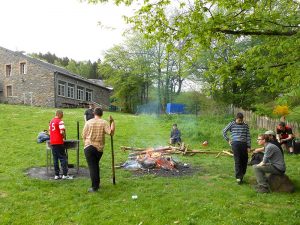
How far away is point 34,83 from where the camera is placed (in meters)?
39.2

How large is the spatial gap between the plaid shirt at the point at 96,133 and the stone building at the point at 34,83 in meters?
31.6

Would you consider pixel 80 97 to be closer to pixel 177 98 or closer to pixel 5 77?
pixel 5 77

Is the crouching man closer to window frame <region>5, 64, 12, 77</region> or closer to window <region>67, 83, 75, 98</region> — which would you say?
window <region>67, 83, 75, 98</region>

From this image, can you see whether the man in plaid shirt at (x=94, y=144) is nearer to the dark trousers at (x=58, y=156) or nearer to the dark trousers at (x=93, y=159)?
the dark trousers at (x=93, y=159)

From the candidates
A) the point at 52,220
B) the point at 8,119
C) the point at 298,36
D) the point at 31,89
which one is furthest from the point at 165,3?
the point at 31,89

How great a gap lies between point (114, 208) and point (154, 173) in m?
3.33

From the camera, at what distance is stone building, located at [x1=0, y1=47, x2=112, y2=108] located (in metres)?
38.6

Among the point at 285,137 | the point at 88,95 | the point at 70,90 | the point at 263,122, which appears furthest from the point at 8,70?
the point at 285,137

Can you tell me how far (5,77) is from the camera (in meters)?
41.6

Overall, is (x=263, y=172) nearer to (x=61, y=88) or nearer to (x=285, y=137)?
(x=285, y=137)

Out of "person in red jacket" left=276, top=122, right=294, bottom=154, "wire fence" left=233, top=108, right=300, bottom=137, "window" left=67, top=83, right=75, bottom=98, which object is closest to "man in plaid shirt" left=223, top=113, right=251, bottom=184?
"person in red jacket" left=276, top=122, right=294, bottom=154

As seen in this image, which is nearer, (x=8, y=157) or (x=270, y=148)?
(x=270, y=148)

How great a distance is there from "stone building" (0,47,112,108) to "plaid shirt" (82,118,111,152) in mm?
31641

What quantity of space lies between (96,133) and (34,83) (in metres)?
33.6
